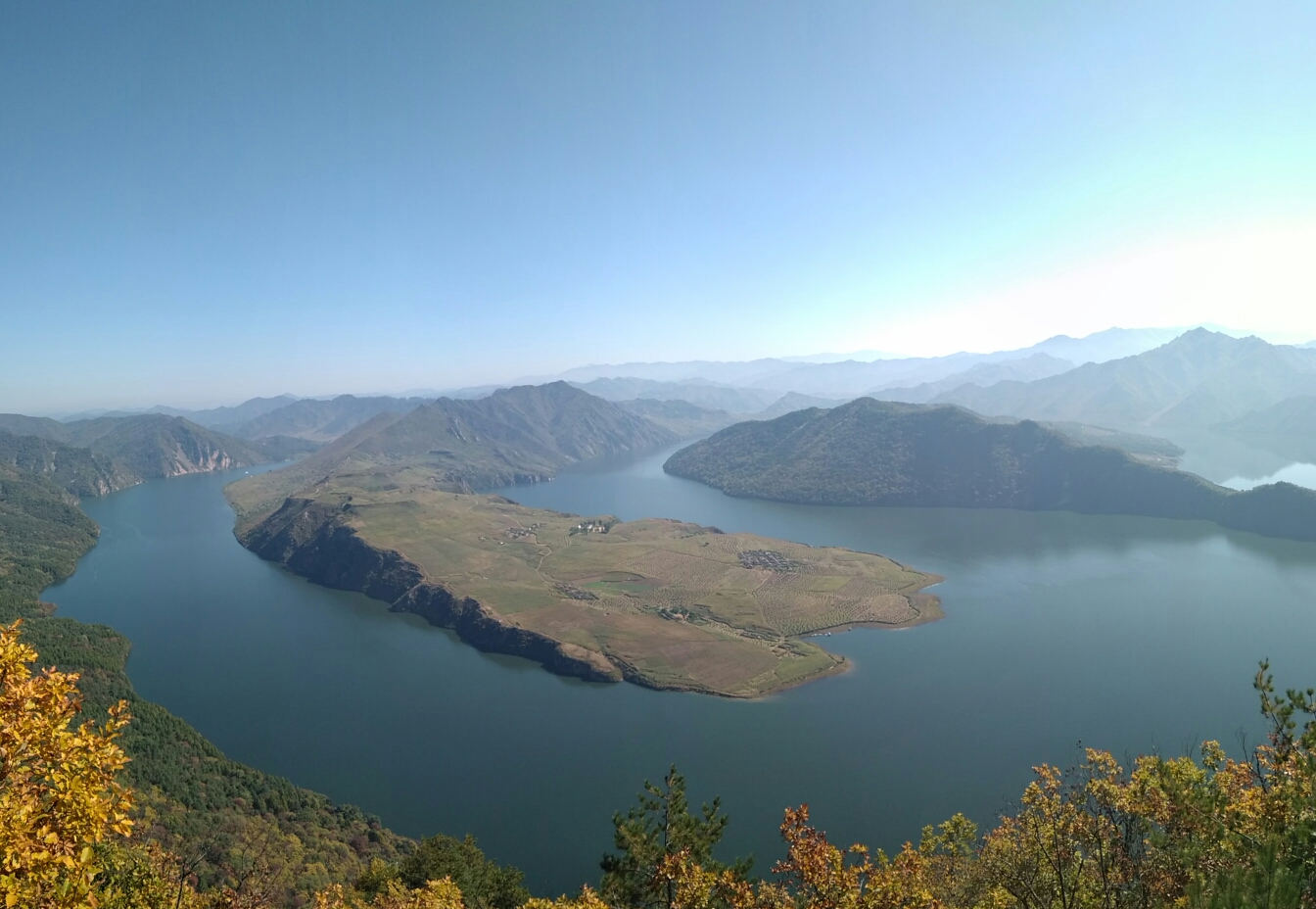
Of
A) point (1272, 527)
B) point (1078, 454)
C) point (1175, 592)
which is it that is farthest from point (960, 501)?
point (1175, 592)

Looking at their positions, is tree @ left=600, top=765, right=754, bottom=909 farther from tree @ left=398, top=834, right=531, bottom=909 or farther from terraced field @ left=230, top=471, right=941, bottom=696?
terraced field @ left=230, top=471, right=941, bottom=696

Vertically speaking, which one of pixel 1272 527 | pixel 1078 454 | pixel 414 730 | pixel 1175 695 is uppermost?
pixel 1078 454

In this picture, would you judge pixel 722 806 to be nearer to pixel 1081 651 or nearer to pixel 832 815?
pixel 832 815

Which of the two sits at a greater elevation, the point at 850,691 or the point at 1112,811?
the point at 1112,811

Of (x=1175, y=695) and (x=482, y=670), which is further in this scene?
(x=482, y=670)

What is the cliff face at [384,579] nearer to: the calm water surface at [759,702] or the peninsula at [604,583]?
the peninsula at [604,583]

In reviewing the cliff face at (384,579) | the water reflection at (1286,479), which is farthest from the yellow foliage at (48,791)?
the water reflection at (1286,479)
